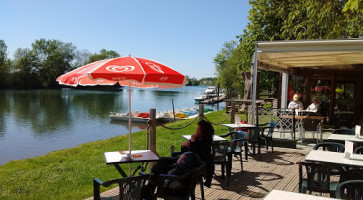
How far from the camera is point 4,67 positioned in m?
78.7

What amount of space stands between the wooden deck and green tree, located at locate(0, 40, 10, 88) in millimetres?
86719

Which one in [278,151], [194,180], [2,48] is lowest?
[278,151]

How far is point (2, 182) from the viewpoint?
24.9ft

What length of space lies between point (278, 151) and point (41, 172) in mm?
6742

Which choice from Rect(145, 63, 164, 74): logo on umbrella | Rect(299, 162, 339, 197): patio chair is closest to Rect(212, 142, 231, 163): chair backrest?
Rect(299, 162, 339, 197): patio chair

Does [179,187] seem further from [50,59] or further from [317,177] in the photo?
[50,59]

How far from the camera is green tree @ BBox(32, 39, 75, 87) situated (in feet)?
279

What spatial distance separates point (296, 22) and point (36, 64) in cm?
8226

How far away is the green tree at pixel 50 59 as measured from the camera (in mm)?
85000

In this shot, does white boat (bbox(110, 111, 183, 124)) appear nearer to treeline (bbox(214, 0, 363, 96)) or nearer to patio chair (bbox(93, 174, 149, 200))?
treeline (bbox(214, 0, 363, 96))

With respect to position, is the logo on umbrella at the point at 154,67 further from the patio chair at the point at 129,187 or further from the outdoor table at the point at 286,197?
the outdoor table at the point at 286,197

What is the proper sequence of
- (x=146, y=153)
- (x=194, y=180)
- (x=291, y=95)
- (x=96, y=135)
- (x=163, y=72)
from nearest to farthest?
(x=194, y=180)
(x=163, y=72)
(x=146, y=153)
(x=291, y=95)
(x=96, y=135)

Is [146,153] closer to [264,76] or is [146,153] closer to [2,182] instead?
[2,182]

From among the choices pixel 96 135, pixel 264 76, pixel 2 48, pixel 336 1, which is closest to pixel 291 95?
pixel 336 1
